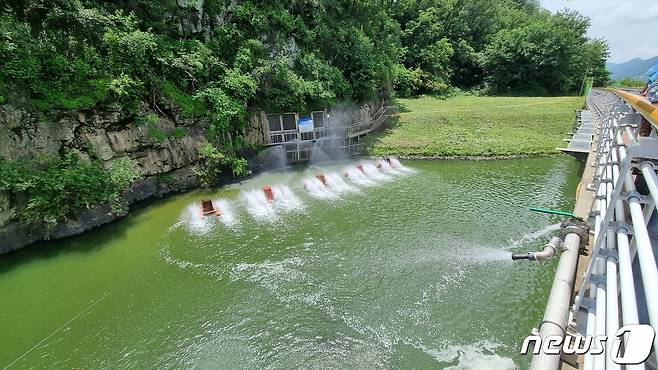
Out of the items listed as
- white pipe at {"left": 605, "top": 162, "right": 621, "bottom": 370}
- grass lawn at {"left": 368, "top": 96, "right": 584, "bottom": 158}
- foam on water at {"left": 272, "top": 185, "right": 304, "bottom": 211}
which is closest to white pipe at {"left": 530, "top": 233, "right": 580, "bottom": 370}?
white pipe at {"left": 605, "top": 162, "right": 621, "bottom": 370}

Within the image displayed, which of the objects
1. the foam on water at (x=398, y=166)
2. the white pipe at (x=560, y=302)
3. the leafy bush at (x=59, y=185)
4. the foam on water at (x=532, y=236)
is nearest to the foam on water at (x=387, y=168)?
the foam on water at (x=398, y=166)

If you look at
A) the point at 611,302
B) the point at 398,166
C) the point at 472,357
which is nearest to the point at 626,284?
the point at 611,302

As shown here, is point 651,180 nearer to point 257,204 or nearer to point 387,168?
point 257,204

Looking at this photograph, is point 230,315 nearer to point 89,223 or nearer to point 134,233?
point 134,233

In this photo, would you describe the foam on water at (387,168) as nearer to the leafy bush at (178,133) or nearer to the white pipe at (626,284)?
the leafy bush at (178,133)

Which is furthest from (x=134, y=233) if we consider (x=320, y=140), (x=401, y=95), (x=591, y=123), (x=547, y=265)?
(x=401, y=95)
